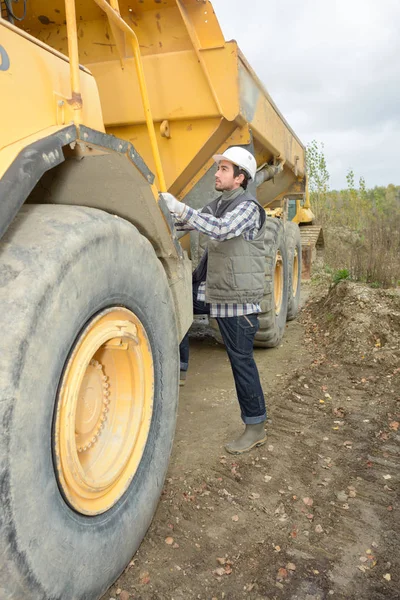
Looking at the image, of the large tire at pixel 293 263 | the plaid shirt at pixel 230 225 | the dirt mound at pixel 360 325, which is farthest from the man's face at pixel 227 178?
the large tire at pixel 293 263

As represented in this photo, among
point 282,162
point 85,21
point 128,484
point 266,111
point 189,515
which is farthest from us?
point 282,162

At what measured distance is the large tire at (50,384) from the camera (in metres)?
1.42

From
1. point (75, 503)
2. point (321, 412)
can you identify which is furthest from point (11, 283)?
point (321, 412)

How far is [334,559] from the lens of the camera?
2.38 m

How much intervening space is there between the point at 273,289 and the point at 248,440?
6.65 feet

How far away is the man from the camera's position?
10.7 ft

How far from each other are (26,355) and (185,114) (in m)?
2.80

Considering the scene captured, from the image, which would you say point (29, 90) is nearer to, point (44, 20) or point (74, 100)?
point (74, 100)

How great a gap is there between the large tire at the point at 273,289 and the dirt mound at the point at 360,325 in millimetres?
637

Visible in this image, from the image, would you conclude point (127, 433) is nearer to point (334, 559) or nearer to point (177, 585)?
point (177, 585)

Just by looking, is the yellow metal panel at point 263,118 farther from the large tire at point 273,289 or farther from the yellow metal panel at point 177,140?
the large tire at point 273,289

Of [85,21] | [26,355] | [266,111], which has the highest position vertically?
[85,21]

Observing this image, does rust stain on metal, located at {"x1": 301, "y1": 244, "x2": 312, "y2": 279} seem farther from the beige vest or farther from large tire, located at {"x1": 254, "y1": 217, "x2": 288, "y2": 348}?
the beige vest

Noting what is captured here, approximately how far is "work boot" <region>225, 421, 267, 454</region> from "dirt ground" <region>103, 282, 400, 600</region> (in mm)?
58
